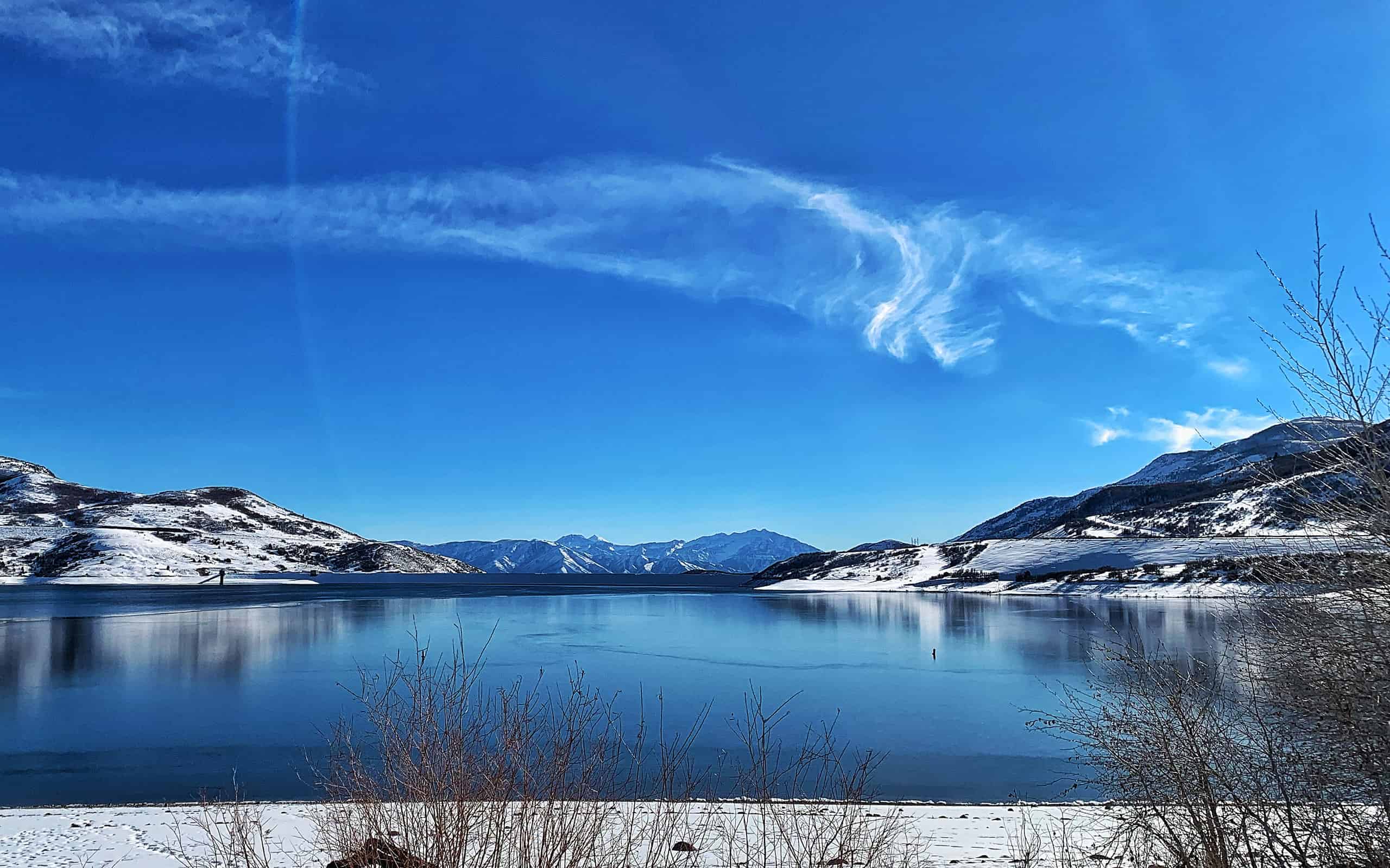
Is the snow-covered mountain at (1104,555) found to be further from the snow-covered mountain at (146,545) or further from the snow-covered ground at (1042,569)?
the snow-covered mountain at (146,545)

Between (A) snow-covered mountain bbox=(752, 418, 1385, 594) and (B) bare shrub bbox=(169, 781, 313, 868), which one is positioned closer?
(B) bare shrub bbox=(169, 781, 313, 868)

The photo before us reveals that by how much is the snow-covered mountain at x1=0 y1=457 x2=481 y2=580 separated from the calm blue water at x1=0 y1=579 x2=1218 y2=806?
7010cm

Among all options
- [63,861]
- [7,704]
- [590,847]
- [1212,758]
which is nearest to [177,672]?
[7,704]

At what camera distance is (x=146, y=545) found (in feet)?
467

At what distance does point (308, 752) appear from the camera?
18.2 m

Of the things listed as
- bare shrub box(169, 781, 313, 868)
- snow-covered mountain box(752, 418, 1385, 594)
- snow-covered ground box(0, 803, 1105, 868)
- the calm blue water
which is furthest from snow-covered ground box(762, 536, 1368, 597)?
bare shrub box(169, 781, 313, 868)

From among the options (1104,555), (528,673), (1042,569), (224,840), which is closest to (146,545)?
(1042,569)

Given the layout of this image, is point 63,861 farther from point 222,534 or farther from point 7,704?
point 222,534

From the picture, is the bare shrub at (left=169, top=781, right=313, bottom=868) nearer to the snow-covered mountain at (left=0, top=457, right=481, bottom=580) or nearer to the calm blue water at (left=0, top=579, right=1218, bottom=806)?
the calm blue water at (left=0, top=579, right=1218, bottom=806)

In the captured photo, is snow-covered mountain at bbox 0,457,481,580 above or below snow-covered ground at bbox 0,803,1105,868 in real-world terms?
above

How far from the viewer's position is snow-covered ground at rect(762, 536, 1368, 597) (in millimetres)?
74125

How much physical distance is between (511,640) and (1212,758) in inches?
1522

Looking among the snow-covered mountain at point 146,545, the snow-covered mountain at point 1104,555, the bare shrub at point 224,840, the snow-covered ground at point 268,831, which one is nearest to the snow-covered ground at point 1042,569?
the snow-covered mountain at point 1104,555

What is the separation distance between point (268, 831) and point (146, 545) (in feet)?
528
